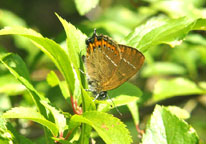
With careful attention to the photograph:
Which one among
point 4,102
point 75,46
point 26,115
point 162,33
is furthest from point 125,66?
point 4,102

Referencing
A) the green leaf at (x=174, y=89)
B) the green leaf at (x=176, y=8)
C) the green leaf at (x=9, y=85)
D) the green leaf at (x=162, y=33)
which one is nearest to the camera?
the green leaf at (x=162, y=33)

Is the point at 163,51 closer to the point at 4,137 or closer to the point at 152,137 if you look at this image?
the point at 152,137

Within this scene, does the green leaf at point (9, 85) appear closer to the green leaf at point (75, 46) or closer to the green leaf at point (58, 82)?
the green leaf at point (58, 82)

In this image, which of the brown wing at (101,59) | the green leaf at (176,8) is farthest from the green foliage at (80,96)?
the green leaf at (176,8)

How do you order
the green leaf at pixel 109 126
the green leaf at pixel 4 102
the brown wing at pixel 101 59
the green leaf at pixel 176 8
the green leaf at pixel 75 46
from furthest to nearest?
the green leaf at pixel 176 8 < the green leaf at pixel 4 102 < the brown wing at pixel 101 59 < the green leaf at pixel 75 46 < the green leaf at pixel 109 126

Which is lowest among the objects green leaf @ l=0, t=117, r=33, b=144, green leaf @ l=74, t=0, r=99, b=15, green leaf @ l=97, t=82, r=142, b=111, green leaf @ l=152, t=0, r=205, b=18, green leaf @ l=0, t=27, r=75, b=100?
green leaf @ l=0, t=117, r=33, b=144

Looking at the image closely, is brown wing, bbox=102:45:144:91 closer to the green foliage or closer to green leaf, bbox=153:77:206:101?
the green foliage

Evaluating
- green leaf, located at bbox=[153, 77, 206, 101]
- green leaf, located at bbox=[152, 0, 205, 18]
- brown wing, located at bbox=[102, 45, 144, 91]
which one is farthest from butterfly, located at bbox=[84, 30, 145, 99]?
green leaf, located at bbox=[152, 0, 205, 18]

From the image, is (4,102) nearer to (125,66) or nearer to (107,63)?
(107,63)
